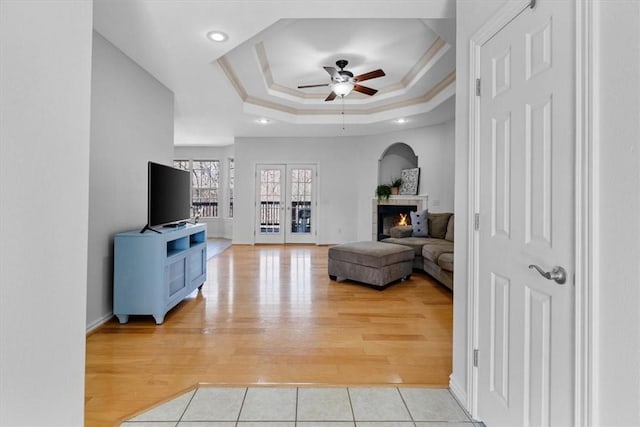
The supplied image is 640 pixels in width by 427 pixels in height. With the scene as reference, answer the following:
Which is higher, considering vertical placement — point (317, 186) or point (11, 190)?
point (317, 186)

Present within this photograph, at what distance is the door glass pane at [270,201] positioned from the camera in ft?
25.4

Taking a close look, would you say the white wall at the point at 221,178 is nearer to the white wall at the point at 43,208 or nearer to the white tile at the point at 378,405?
the white tile at the point at 378,405

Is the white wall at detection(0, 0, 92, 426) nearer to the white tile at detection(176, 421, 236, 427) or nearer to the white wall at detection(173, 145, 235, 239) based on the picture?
the white tile at detection(176, 421, 236, 427)

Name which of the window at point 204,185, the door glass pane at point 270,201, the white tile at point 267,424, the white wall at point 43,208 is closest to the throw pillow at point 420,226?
the door glass pane at point 270,201

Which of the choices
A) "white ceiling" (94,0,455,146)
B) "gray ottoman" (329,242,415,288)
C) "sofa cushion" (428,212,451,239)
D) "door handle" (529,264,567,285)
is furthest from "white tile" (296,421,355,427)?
"sofa cushion" (428,212,451,239)

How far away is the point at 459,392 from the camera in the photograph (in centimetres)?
180

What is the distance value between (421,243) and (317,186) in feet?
11.6

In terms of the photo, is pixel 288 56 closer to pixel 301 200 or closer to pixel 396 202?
pixel 396 202

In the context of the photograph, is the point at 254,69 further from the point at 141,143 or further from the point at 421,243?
the point at 421,243

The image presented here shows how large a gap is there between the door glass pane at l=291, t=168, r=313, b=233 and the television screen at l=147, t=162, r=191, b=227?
13.2 feet

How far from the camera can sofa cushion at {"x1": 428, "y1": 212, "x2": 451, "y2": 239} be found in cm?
518

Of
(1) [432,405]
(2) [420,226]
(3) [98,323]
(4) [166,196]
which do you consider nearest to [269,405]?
(1) [432,405]

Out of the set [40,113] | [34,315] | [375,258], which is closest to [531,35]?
[40,113]

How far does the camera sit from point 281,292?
12.6 ft
